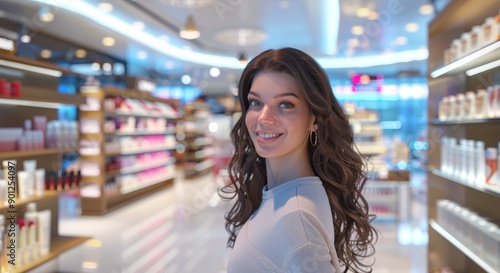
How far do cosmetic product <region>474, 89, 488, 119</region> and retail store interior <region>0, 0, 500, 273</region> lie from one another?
14 mm

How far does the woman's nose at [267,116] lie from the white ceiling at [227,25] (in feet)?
16.8

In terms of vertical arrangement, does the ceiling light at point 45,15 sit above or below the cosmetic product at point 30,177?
above

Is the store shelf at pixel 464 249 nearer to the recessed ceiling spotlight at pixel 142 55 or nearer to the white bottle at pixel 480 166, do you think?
the white bottle at pixel 480 166

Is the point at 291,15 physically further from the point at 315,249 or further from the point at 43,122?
the point at 315,249

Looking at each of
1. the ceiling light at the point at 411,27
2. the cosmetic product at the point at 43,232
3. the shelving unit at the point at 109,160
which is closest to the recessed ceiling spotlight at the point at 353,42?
the ceiling light at the point at 411,27

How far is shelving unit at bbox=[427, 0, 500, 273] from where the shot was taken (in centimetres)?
274

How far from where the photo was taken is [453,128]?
11.2 feet

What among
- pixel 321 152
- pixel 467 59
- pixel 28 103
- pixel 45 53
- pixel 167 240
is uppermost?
pixel 45 53

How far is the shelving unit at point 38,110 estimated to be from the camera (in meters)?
2.82

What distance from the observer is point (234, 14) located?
750 cm

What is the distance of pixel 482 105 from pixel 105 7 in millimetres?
6174

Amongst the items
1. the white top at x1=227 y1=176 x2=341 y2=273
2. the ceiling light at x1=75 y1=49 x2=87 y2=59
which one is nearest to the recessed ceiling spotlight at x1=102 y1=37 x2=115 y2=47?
the ceiling light at x1=75 y1=49 x2=87 y2=59

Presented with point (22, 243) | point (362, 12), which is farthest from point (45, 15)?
point (362, 12)

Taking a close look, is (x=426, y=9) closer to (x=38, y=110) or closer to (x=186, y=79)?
(x=38, y=110)
